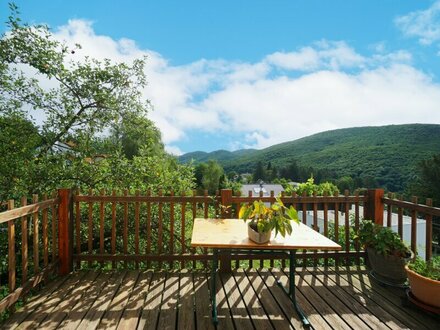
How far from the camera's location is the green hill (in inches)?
1722

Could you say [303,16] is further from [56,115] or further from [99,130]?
[56,115]

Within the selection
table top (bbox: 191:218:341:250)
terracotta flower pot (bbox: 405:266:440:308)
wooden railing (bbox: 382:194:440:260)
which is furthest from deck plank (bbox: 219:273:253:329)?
wooden railing (bbox: 382:194:440:260)

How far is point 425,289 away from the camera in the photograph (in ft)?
8.37

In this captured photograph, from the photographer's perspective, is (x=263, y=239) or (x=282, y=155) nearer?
(x=263, y=239)

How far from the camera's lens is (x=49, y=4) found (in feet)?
19.3

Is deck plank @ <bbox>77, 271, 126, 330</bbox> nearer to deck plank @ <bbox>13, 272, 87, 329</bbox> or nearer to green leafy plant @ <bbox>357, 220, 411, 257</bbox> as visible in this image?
deck plank @ <bbox>13, 272, 87, 329</bbox>

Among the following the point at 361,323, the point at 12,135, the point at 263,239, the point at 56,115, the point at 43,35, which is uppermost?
the point at 43,35

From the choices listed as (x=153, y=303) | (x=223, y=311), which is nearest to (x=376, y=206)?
(x=223, y=311)

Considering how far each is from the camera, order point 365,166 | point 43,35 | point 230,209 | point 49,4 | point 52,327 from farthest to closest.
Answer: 1. point 365,166
2. point 43,35
3. point 49,4
4. point 230,209
5. point 52,327

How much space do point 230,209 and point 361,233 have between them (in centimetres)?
171

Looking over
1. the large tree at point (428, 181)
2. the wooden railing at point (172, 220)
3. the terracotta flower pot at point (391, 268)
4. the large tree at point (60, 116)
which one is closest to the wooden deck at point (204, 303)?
the terracotta flower pot at point (391, 268)

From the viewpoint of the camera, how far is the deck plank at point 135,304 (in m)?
2.39

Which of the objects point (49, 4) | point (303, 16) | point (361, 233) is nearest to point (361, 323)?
point (361, 233)

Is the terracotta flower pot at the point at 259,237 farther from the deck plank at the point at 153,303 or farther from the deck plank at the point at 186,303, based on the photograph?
the deck plank at the point at 153,303
